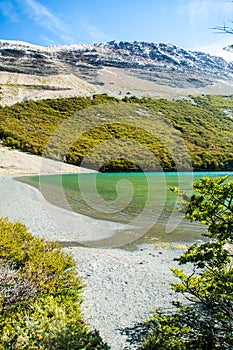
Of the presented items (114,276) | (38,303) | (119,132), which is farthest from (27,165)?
(38,303)

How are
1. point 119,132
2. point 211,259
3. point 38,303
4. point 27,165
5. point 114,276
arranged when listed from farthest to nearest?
1. point 119,132
2. point 27,165
3. point 114,276
4. point 38,303
5. point 211,259

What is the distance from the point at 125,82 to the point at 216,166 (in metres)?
128

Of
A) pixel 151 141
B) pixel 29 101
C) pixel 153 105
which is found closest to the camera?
pixel 151 141

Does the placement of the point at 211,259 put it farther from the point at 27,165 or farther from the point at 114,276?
the point at 27,165

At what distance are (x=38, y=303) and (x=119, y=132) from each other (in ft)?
366

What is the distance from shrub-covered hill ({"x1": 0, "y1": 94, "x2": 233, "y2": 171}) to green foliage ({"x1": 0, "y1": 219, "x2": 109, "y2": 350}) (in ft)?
236

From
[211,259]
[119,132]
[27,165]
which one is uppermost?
[119,132]

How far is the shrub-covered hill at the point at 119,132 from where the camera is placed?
8619 centimetres

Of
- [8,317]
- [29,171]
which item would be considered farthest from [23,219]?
[29,171]

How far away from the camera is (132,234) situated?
15.8 m

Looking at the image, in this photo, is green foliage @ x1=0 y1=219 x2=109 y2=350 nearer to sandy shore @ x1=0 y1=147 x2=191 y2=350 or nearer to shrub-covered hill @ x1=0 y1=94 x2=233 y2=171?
sandy shore @ x1=0 y1=147 x2=191 y2=350

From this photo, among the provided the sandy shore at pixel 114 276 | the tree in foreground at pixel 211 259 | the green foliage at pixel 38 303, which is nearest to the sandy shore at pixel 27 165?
the sandy shore at pixel 114 276

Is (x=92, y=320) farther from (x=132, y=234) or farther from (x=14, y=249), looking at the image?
(x=132, y=234)

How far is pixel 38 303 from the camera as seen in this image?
4609mm
